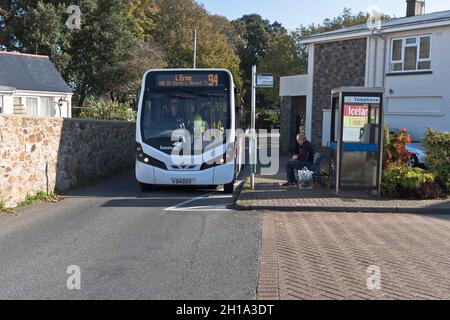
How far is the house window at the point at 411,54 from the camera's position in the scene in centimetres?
2231

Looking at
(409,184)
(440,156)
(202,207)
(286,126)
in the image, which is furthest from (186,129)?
(286,126)

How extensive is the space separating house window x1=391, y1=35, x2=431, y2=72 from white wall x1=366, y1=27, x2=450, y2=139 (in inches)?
9.1

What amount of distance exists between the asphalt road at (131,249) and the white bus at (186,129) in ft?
3.29

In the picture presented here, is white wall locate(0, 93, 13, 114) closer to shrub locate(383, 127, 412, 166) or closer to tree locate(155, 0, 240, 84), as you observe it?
tree locate(155, 0, 240, 84)

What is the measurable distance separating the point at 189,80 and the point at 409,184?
5.77 m

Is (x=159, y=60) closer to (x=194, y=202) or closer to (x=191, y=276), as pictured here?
(x=194, y=202)

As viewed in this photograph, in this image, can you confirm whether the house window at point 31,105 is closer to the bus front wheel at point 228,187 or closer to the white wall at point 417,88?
the white wall at point 417,88

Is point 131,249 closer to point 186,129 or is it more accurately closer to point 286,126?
point 186,129

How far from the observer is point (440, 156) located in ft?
39.5

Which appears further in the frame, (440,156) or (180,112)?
(180,112)

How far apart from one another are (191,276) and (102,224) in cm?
343

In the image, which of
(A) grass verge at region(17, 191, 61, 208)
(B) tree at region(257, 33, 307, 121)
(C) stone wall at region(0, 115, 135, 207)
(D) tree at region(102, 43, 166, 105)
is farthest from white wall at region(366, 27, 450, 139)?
(B) tree at region(257, 33, 307, 121)

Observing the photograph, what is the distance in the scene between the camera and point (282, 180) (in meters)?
14.7

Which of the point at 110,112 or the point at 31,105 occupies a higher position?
the point at 31,105
